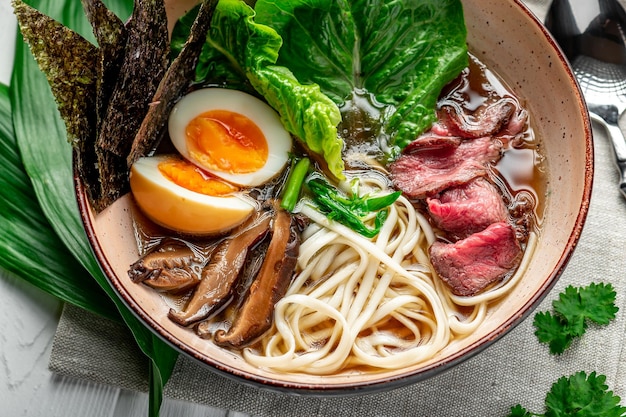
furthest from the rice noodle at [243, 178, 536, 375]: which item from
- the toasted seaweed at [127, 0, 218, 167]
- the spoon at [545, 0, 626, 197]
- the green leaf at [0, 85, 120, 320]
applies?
the spoon at [545, 0, 626, 197]

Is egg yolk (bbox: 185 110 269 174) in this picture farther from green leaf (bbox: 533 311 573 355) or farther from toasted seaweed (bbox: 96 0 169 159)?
green leaf (bbox: 533 311 573 355)

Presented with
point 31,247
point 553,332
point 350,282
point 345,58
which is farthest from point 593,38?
point 31,247

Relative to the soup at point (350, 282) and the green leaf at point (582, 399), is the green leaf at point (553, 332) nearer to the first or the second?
the green leaf at point (582, 399)

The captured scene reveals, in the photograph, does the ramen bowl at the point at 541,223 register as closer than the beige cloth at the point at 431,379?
Yes

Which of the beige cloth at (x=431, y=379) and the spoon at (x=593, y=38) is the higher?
the spoon at (x=593, y=38)

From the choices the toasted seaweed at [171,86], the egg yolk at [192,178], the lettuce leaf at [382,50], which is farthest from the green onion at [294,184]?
the toasted seaweed at [171,86]

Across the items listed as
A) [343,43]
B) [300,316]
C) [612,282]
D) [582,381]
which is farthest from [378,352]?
[343,43]

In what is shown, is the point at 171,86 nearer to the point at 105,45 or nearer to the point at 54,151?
the point at 105,45
